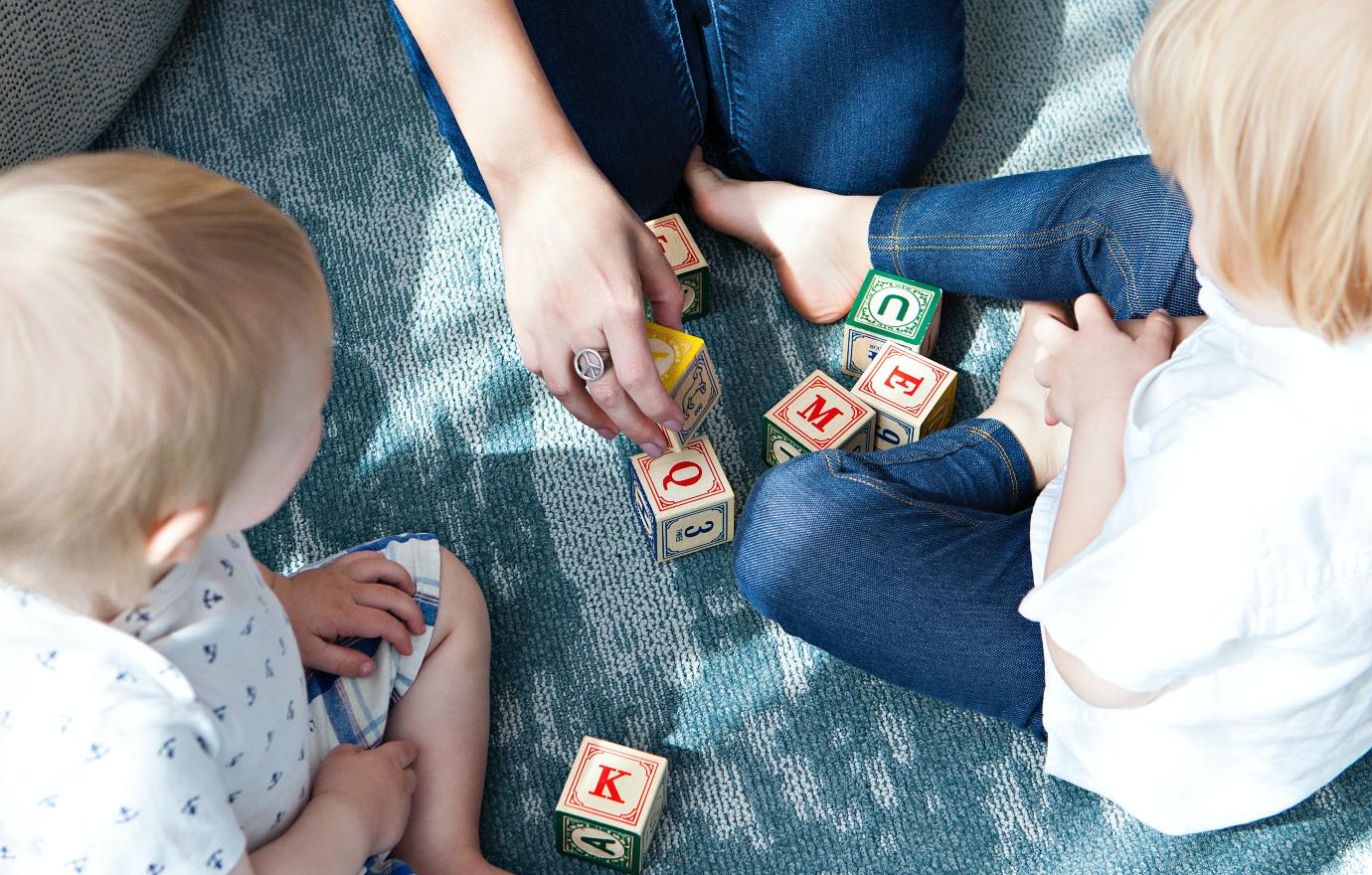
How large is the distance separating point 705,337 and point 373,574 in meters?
0.48

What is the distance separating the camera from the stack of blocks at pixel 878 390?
1.16 metres

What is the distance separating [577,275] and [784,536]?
0.30 meters

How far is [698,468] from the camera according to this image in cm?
111

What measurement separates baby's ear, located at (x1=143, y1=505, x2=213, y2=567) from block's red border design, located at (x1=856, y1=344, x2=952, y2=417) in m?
0.70

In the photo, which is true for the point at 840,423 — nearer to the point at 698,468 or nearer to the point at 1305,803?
the point at 698,468

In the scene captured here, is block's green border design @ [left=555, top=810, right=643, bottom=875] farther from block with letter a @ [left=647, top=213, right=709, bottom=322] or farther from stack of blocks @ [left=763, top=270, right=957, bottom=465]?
block with letter a @ [left=647, top=213, right=709, bottom=322]

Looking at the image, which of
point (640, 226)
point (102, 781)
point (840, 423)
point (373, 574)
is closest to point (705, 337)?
point (840, 423)

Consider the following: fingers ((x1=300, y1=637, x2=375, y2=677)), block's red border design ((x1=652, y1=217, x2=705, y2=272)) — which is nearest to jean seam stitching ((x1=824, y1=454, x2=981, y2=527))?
block's red border design ((x1=652, y1=217, x2=705, y2=272))

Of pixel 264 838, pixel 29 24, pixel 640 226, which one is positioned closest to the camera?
pixel 264 838

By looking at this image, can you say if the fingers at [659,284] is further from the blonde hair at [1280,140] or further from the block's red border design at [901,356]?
the blonde hair at [1280,140]

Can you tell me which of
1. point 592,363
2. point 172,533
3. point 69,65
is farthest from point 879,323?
point 69,65

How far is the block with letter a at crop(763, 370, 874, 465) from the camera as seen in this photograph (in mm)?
1153

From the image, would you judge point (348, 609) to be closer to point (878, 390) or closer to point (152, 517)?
point (152, 517)

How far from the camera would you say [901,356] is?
1.20 meters
